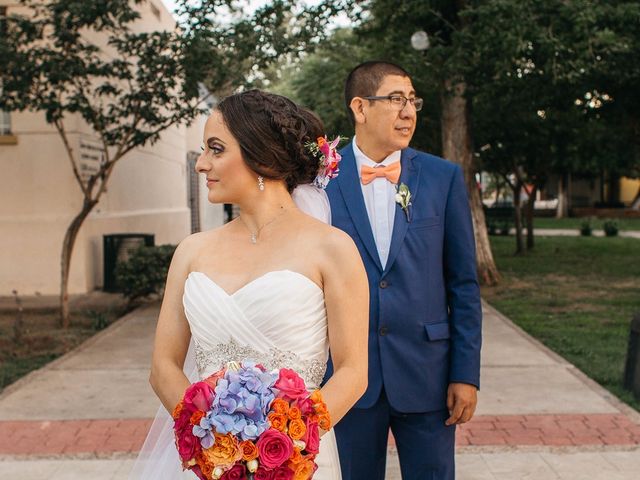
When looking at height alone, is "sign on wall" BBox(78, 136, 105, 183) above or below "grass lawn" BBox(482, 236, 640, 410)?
above

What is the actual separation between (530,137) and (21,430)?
17.4 m

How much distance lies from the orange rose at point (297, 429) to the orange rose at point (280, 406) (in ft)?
0.11

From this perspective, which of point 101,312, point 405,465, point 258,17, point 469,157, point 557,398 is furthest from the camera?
point 469,157

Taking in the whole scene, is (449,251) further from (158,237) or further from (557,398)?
(158,237)

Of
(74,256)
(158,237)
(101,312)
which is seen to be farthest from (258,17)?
(158,237)

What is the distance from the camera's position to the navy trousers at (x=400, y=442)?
3418mm

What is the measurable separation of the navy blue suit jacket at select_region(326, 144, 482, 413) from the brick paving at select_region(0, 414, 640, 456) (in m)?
2.76

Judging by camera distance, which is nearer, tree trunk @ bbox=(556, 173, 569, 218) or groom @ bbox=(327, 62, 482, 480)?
groom @ bbox=(327, 62, 482, 480)

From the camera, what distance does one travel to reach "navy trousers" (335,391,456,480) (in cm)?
342

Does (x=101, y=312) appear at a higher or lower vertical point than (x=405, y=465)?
lower

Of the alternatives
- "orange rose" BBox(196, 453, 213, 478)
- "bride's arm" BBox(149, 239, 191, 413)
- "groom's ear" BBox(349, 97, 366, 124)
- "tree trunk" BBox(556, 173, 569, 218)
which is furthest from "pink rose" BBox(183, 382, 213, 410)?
"tree trunk" BBox(556, 173, 569, 218)

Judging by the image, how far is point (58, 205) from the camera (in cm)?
1513

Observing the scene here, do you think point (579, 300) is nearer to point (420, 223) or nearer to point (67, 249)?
point (67, 249)

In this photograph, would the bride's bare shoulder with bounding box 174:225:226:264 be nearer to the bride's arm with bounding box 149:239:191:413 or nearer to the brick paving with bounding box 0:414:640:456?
the bride's arm with bounding box 149:239:191:413
